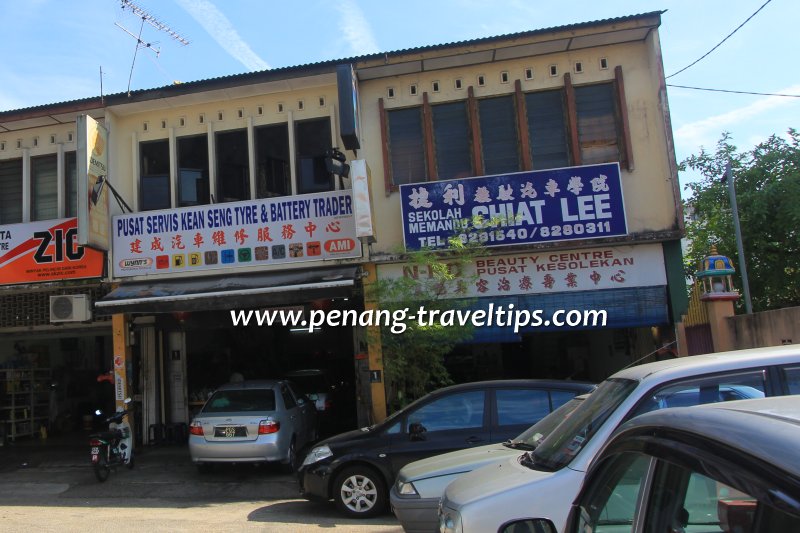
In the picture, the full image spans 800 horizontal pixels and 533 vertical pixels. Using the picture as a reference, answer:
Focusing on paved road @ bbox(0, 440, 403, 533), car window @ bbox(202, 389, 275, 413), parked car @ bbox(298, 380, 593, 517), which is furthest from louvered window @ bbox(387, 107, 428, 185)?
paved road @ bbox(0, 440, 403, 533)

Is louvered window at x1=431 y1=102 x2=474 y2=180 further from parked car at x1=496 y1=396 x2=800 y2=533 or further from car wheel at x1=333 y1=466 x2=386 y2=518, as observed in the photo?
parked car at x1=496 y1=396 x2=800 y2=533

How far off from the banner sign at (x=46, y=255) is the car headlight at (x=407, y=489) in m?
9.37

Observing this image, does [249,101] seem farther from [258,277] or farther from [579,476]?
[579,476]

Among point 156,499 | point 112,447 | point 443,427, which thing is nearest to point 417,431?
point 443,427

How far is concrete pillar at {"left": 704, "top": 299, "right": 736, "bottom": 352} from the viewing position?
38.9 feet

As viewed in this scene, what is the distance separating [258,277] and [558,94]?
689cm

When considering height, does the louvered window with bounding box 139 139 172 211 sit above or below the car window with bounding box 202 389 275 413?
above

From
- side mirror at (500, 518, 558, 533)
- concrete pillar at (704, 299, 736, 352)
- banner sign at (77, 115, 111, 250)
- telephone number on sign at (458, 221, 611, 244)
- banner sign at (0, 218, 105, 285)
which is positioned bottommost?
side mirror at (500, 518, 558, 533)

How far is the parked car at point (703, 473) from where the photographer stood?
143cm

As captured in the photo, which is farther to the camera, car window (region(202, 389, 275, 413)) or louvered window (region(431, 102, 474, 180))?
louvered window (region(431, 102, 474, 180))

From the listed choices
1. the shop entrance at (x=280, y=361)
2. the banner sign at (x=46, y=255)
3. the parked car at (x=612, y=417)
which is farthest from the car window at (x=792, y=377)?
the banner sign at (x=46, y=255)

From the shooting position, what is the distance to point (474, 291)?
1221 cm

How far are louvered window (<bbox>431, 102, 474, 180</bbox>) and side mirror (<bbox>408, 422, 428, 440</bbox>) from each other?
627cm

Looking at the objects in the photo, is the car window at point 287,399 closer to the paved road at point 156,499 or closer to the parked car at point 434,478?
the paved road at point 156,499
